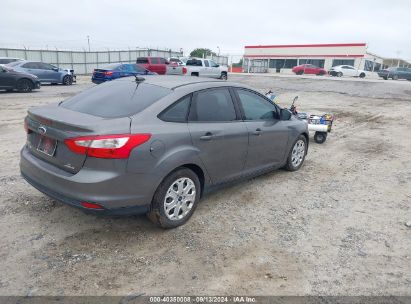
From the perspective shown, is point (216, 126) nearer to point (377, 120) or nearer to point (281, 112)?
Answer: point (281, 112)

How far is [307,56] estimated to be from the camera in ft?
172

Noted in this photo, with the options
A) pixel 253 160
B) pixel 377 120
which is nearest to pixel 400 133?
pixel 377 120

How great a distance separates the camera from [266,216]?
422cm

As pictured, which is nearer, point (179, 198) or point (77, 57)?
point (179, 198)

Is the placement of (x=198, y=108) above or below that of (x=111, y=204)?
above

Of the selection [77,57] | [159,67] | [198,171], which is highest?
[77,57]

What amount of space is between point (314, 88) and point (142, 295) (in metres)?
21.3

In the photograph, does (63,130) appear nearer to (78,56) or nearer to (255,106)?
(255,106)

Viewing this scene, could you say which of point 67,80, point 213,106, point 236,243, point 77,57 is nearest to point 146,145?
point 213,106

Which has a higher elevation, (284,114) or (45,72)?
(284,114)

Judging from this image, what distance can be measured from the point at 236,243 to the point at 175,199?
0.80 m

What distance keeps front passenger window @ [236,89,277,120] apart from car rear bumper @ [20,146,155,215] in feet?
6.16

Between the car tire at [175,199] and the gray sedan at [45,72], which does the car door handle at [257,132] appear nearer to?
the car tire at [175,199]

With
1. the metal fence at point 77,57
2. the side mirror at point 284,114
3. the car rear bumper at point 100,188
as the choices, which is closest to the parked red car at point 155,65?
the metal fence at point 77,57
